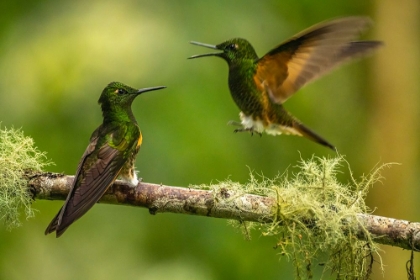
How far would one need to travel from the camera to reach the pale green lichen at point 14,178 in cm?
346

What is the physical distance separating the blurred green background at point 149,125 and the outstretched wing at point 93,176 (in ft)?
2.40

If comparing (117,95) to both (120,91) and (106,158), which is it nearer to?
(120,91)

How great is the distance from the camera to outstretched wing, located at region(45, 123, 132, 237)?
327 centimetres

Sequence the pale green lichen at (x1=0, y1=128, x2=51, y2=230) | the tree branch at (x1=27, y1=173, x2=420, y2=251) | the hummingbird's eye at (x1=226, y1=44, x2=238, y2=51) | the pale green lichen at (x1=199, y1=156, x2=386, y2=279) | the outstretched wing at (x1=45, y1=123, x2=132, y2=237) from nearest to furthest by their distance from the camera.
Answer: the tree branch at (x1=27, y1=173, x2=420, y2=251), the pale green lichen at (x1=199, y1=156, x2=386, y2=279), the outstretched wing at (x1=45, y1=123, x2=132, y2=237), the pale green lichen at (x1=0, y1=128, x2=51, y2=230), the hummingbird's eye at (x1=226, y1=44, x2=238, y2=51)

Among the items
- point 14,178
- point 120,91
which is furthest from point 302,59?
point 14,178

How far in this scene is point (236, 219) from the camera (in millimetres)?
3238

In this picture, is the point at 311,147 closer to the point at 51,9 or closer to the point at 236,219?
the point at 51,9

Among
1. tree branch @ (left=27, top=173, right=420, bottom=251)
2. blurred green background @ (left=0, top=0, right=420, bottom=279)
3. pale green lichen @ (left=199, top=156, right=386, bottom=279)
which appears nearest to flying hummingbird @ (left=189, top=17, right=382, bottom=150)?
blurred green background @ (left=0, top=0, right=420, bottom=279)

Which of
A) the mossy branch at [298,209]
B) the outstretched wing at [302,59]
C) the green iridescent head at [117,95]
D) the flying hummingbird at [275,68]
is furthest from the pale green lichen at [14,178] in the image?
the outstretched wing at [302,59]

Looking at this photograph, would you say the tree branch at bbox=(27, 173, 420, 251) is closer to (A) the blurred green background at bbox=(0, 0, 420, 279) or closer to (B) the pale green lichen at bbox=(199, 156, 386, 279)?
(B) the pale green lichen at bbox=(199, 156, 386, 279)

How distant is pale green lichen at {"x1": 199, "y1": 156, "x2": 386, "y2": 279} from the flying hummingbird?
0.97 meters

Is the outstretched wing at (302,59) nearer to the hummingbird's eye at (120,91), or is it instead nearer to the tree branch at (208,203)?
the hummingbird's eye at (120,91)

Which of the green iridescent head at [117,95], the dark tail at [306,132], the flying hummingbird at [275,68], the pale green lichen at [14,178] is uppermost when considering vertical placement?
the flying hummingbird at [275,68]

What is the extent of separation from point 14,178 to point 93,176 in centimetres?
41
